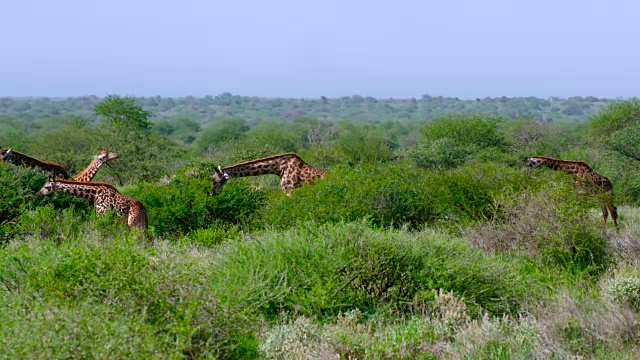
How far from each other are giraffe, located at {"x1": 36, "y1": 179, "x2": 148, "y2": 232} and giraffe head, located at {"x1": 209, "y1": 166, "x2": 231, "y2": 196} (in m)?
2.30

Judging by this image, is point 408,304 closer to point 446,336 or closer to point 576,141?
point 446,336

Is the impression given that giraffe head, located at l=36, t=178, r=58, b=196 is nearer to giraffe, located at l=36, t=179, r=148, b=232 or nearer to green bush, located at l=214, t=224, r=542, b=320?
giraffe, located at l=36, t=179, r=148, b=232

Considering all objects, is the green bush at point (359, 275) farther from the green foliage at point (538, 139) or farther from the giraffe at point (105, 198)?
the green foliage at point (538, 139)

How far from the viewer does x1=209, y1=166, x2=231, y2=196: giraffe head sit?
15.9 metres

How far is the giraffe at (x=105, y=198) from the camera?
530 inches

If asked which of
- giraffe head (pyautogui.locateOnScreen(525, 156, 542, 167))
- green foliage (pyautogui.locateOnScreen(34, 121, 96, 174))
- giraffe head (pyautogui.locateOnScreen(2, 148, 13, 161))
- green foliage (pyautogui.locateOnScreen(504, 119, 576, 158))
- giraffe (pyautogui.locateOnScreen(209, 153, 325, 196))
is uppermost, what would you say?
giraffe head (pyautogui.locateOnScreen(2, 148, 13, 161))

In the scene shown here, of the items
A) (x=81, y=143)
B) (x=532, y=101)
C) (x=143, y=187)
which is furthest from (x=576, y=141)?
(x=532, y=101)

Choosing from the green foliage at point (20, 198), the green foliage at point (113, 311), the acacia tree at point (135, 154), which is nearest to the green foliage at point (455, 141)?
the acacia tree at point (135, 154)

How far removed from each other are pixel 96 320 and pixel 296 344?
1954 millimetres

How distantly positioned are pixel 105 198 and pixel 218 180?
2.80 m

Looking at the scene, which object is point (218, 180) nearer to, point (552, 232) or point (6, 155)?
point (6, 155)

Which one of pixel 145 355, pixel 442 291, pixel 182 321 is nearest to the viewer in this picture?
pixel 145 355

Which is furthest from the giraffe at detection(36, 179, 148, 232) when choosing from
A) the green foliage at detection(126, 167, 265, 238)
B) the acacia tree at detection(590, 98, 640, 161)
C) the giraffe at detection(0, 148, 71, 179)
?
the acacia tree at detection(590, 98, 640, 161)

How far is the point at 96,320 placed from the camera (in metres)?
6.11
